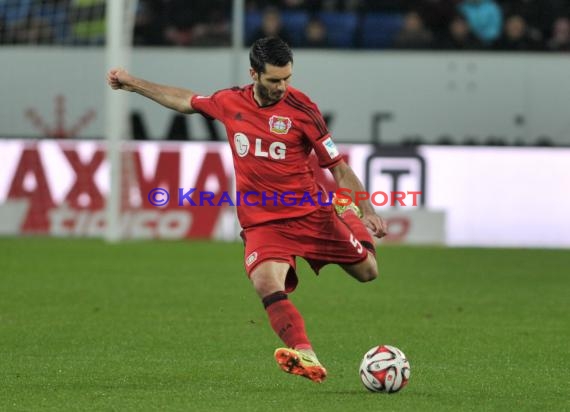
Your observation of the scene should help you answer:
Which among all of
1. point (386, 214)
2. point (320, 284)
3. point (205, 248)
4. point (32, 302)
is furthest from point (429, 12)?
point (32, 302)

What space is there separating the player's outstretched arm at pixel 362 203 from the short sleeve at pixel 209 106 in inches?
30.1

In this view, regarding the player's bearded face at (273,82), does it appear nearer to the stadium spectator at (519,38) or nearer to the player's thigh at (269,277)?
the player's thigh at (269,277)

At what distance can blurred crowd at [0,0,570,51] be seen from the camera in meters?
23.4

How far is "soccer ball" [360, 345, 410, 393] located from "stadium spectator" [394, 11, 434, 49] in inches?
641

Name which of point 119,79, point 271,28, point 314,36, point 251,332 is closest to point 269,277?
point 119,79

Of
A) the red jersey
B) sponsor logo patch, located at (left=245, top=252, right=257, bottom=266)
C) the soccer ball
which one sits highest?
the red jersey

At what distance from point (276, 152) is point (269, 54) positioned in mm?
616

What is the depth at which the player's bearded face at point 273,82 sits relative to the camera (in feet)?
Answer: 25.9

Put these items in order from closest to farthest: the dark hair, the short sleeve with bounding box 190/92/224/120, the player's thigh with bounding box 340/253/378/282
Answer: the dark hair → the short sleeve with bounding box 190/92/224/120 → the player's thigh with bounding box 340/253/378/282

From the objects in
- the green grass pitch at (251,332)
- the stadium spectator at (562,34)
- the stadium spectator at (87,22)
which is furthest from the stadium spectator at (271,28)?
the green grass pitch at (251,332)

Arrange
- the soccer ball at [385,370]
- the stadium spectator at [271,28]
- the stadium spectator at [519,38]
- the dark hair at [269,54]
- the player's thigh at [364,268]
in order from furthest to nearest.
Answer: the stadium spectator at [519,38] < the stadium spectator at [271,28] < the player's thigh at [364,268] < the dark hair at [269,54] < the soccer ball at [385,370]
